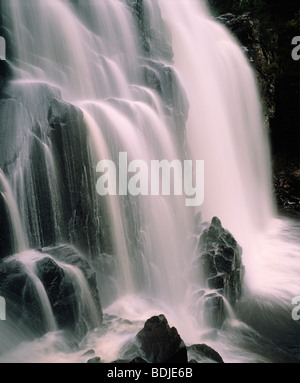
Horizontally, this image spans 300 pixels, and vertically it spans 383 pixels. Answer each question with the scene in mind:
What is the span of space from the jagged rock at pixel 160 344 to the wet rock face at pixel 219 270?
2067 mm

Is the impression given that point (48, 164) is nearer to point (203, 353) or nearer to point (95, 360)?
point (95, 360)

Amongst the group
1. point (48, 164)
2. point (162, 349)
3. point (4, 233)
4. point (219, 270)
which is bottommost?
point (162, 349)

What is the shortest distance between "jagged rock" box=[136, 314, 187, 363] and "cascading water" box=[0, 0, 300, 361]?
70 cm

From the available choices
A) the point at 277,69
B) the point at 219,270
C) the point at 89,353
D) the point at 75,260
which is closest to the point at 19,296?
the point at 75,260

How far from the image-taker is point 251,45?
57.0 ft

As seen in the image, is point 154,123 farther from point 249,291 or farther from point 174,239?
point 249,291

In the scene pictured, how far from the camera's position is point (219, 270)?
8086 millimetres

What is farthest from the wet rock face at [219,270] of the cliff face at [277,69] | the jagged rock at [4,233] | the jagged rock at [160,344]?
the cliff face at [277,69]

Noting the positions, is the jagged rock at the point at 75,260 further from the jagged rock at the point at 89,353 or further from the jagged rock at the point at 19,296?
the jagged rock at the point at 89,353

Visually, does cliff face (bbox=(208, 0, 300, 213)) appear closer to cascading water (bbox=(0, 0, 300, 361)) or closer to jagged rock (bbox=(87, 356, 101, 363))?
cascading water (bbox=(0, 0, 300, 361))

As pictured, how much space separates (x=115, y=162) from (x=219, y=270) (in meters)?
3.61

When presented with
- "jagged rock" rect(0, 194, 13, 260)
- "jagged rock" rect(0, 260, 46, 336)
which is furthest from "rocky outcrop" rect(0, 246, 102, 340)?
"jagged rock" rect(0, 194, 13, 260)
